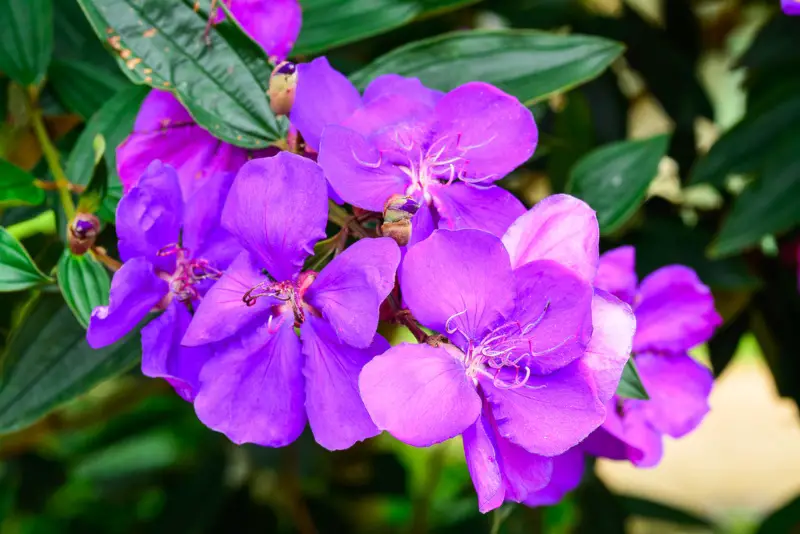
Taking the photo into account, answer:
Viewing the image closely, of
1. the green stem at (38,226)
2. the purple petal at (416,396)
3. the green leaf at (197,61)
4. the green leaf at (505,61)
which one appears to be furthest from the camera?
the green stem at (38,226)

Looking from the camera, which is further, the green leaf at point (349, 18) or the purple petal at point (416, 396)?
the green leaf at point (349, 18)

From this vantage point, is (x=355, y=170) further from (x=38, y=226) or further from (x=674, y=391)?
(x=38, y=226)

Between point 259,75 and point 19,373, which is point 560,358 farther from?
point 19,373

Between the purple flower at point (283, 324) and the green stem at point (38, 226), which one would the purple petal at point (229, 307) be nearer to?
the purple flower at point (283, 324)

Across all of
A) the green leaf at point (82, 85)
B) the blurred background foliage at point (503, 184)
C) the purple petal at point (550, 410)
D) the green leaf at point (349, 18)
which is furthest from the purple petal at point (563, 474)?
the green leaf at point (82, 85)

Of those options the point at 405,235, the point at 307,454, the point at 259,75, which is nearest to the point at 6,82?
the point at 259,75

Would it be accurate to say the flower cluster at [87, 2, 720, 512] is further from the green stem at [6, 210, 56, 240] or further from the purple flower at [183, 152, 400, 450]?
A: the green stem at [6, 210, 56, 240]

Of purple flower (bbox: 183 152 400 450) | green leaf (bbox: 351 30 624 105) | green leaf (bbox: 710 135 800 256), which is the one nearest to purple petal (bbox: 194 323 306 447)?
purple flower (bbox: 183 152 400 450)

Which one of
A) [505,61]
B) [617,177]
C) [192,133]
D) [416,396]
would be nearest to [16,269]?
[192,133]
